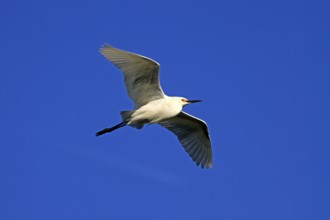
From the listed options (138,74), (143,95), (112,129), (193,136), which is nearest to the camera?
(138,74)

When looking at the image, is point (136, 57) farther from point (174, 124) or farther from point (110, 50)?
point (174, 124)

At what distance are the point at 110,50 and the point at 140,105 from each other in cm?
178

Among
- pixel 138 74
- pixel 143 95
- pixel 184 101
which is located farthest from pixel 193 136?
pixel 138 74

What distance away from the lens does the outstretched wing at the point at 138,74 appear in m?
15.4

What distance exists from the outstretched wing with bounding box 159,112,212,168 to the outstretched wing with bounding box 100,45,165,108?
2.05m

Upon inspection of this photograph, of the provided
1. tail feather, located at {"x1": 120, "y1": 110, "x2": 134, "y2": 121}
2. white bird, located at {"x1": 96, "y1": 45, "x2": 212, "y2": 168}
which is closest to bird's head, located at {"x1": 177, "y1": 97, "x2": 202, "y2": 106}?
white bird, located at {"x1": 96, "y1": 45, "x2": 212, "y2": 168}

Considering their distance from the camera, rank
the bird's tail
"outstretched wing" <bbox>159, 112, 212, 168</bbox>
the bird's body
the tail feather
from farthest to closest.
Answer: "outstretched wing" <bbox>159, 112, 212, 168</bbox>
the bird's tail
the tail feather
the bird's body

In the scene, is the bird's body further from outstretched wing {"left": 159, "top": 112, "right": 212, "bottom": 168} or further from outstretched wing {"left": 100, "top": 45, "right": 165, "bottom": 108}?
outstretched wing {"left": 159, "top": 112, "right": 212, "bottom": 168}

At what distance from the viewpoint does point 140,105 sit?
53.6ft

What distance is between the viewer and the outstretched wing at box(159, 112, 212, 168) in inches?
715

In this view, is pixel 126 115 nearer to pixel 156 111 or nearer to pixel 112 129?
pixel 156 111

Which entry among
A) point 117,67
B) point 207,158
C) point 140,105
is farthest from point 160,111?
point 207,158

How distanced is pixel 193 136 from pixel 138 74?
3.46 m

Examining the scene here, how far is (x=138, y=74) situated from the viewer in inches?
621
